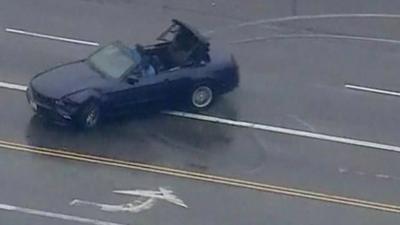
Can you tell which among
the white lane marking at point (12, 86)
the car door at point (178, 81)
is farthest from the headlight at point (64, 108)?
the car door at point (178, 81)

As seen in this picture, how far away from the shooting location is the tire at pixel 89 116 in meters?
23.2

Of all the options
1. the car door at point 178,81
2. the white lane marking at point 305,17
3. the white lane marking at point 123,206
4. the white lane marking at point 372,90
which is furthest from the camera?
the white lane marking at point 305,17

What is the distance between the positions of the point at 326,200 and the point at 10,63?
736 cm

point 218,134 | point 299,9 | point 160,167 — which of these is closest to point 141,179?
point 160,167

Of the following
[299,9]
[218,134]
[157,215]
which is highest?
[299,9]

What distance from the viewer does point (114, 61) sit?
24.1m

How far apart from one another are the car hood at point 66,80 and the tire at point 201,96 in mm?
1858

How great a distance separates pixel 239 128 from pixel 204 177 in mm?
2186

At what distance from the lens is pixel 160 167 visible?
22.4 metres

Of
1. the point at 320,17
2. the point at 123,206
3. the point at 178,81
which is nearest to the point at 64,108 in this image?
the point at 178,81

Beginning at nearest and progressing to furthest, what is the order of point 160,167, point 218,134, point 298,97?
point 160,167 < point 218,134 < point 298,97

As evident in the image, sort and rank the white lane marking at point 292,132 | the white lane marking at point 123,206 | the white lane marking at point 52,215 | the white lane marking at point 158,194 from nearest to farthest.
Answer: the white lane marking at point 52,215 → the white lane marking at point 123,206 → the white lane marking at point 158,194 → the white lane marking at point 292,132

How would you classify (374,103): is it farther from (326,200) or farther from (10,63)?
(10,63)

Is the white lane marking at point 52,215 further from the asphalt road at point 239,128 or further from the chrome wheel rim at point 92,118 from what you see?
the chrome wheel rim at point 92,118
